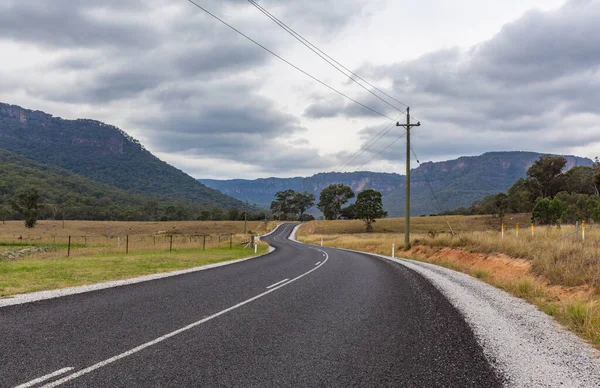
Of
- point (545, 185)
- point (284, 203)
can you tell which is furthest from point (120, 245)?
point (284, 203)

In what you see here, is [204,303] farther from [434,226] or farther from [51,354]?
[434,226]

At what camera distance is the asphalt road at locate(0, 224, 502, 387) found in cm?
421

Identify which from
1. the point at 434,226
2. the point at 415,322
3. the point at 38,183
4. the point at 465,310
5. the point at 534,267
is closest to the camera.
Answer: the point at 415,322

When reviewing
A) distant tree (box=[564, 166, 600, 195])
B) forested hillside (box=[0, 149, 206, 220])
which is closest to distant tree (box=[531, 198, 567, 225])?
distant tree (box=[564, 166, 600, 195])

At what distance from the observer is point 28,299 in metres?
8.53

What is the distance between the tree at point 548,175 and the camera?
3873 inches

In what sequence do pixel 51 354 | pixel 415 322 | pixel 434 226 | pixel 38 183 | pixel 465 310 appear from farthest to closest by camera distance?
pixel 38 183 < pixel 434 226 < pixel 465 310 < pixel 415 322 < pixel 51 354

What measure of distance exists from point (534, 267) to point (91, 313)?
13738 millimetres

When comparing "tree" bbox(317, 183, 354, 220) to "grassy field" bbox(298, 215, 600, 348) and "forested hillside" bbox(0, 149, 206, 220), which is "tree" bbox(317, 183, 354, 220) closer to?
"forested hillside" bbox(0, 149, 206, 220)

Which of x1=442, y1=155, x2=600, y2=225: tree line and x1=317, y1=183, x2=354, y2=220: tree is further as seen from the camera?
x1=317, y1=183, x2=354, y2=220: tree

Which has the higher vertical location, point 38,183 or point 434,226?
point 38,183

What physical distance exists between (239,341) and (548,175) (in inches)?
4556

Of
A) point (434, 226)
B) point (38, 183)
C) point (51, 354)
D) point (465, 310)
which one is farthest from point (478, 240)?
point (38, 183)

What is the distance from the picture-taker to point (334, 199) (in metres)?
144
